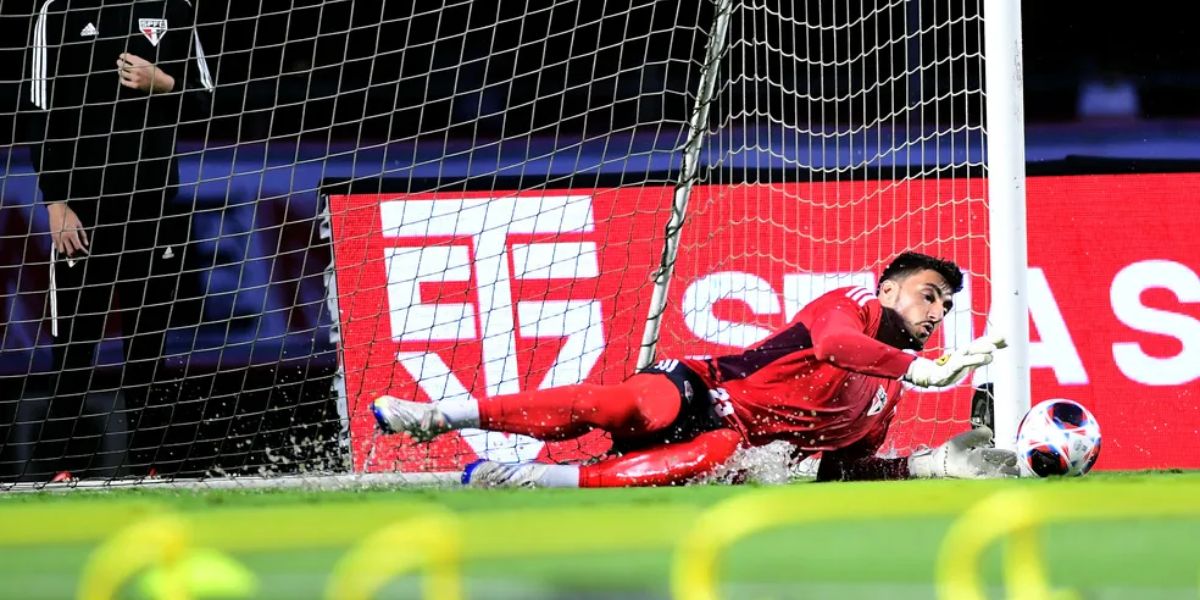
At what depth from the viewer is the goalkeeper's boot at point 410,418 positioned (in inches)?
230

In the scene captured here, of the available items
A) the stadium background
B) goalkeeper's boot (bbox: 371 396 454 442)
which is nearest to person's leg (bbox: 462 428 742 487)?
goalkeeper's boot (bbox: 371 396 454 442)

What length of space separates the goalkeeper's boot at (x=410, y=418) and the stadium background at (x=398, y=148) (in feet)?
3.47

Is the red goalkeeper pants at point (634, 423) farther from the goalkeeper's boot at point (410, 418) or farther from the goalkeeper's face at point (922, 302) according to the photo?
the goalkeeper's face at point (922, 302)

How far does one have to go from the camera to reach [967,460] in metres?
5.96

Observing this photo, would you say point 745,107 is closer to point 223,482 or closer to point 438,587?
point 223,482

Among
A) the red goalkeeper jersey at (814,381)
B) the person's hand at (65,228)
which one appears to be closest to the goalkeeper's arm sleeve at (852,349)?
the red goalkeeper jersey at (814,381)

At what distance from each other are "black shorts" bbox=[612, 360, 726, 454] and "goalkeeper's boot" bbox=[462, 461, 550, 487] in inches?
14.4

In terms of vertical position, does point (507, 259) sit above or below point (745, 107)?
below

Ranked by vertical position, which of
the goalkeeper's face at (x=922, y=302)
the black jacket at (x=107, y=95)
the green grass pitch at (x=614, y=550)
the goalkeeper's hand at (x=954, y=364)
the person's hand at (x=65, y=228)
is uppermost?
the black jacket at (x=107, y=95)

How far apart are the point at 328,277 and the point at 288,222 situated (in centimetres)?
30

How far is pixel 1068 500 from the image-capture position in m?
2.38

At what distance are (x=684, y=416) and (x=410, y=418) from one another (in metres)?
0.99

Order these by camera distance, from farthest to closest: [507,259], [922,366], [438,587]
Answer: [507,259]
[922,366]
[438,587]

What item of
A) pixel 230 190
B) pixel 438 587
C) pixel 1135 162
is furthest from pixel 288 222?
pixel 438 587
